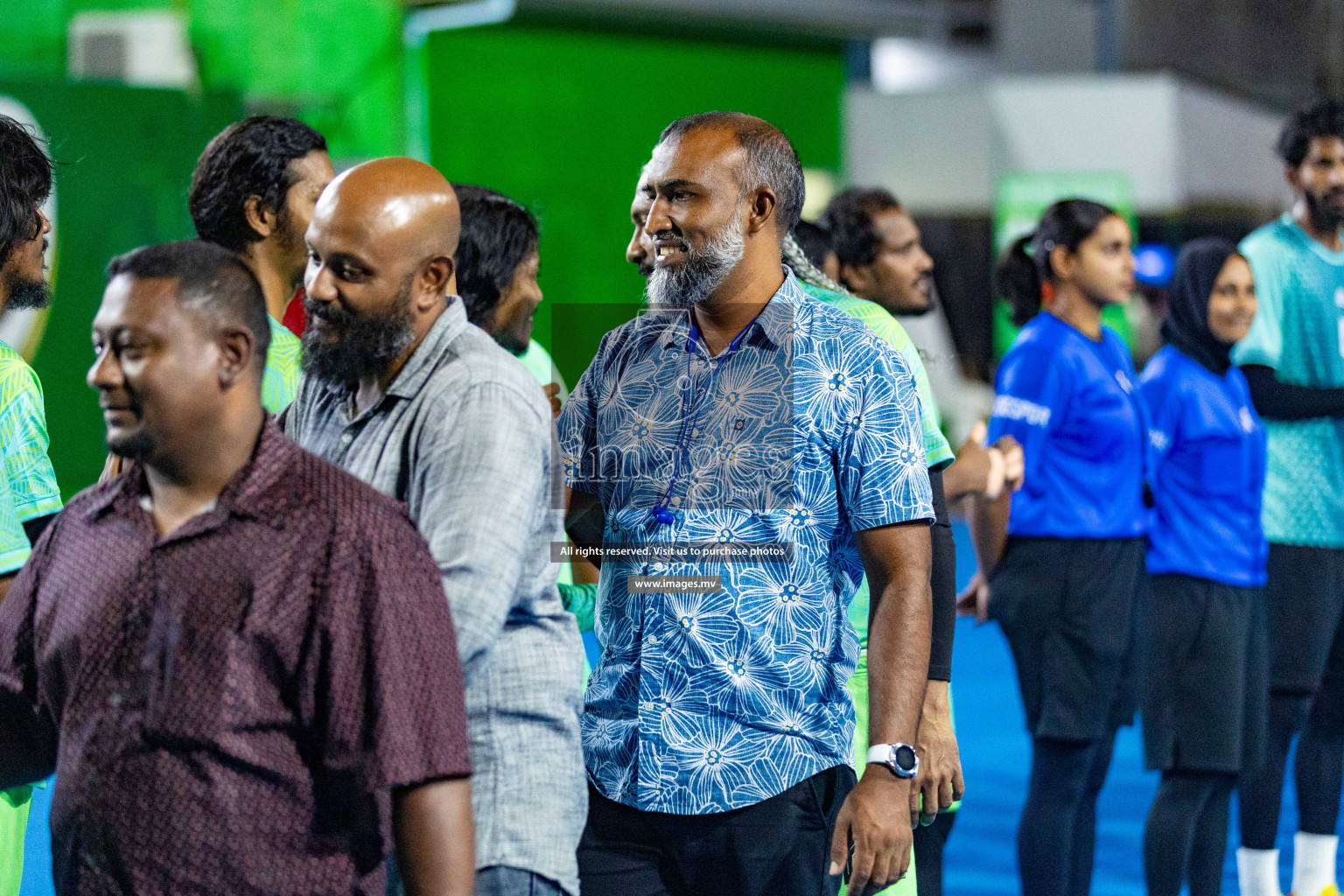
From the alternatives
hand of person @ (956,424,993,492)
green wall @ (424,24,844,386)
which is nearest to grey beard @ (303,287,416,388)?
hand of person @ (956,424,993,492)

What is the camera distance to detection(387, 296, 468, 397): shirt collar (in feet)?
6.45

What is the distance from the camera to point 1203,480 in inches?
169

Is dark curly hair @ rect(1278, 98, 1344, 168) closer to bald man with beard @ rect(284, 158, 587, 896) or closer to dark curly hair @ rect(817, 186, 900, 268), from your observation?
dark curly hair @ rect(817, 186, 900, 268)

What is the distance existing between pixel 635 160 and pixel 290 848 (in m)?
10.4

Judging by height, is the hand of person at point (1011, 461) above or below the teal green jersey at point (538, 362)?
below

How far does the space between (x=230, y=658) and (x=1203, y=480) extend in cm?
331

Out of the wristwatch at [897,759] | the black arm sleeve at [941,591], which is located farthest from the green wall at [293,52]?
the wristwatch at [897,759]

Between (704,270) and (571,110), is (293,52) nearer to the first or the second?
(571,110)

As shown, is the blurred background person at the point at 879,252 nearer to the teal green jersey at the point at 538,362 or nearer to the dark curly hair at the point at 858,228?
the dark curly hair at the point at 858,228

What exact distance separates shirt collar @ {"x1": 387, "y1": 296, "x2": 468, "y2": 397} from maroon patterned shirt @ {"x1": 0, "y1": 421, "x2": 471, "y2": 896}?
0.31m

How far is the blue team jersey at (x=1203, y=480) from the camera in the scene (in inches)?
167

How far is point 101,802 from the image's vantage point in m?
1.63

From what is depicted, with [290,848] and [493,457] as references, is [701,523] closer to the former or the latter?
[493,457]

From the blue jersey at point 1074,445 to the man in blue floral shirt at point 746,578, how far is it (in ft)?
6.10
